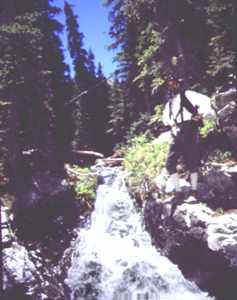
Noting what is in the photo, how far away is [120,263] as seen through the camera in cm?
1184

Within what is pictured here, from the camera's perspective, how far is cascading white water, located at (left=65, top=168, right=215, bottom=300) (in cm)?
1088

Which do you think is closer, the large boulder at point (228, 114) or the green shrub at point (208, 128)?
the large boulder at point (228, 114)

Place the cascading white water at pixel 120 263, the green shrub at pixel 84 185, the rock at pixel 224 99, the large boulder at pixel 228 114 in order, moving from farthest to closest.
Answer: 1. the green shrub at pixel 84 185
2. the rock at pixel 224 99
3. the large boulder at pixel 228 114
4. the cascading white water at pixel 120 263

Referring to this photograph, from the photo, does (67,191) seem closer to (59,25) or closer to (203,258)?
(203,258)

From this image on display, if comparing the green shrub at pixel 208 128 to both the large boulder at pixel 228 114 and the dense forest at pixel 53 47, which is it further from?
the dense forest at pixel 53 47

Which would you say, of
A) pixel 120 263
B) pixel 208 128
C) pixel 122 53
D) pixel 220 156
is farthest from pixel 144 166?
pixel 122 53

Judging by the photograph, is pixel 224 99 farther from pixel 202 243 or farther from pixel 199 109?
pixel 202 243

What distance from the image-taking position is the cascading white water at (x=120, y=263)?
1088cm

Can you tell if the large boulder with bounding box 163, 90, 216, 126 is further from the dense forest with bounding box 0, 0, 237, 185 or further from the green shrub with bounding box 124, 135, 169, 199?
the green shrub with bounding box 124, 135, 169, 199

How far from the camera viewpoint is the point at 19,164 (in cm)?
1507

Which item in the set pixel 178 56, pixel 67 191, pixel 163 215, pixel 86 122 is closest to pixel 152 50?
pixel 178 56

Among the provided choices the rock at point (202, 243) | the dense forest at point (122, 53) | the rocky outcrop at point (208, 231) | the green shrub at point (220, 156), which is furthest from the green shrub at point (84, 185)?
the green shrub at point (220, 156)

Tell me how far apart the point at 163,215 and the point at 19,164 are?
25.0 feet

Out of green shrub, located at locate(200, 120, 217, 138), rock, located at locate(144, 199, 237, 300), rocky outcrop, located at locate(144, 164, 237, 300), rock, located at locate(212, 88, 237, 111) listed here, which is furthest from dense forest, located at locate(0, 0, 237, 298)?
rock, located at locate(144, 199, 237, 300)
